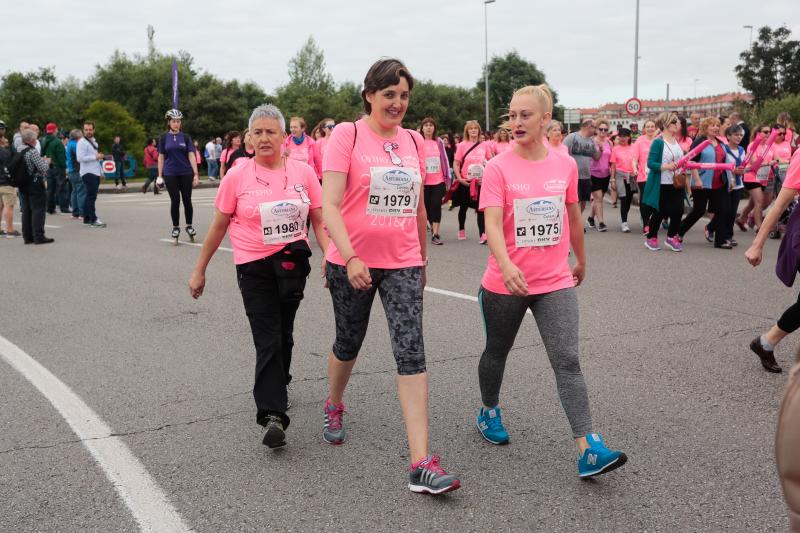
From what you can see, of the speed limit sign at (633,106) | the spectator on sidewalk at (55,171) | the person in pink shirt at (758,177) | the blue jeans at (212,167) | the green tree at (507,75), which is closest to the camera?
the person in pink shirt at (758,177)

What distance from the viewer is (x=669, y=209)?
11.1 meters

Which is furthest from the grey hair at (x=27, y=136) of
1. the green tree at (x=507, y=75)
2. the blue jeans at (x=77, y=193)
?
the green tree at (x=507, y=75)

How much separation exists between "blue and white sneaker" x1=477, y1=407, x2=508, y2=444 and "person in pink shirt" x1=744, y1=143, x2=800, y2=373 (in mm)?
2055

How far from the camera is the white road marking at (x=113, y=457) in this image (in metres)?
3.35

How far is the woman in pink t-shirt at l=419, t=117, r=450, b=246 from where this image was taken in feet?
38.6

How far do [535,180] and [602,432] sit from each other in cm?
144

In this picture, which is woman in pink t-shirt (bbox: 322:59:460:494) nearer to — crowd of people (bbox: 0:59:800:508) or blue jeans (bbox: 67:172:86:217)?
crowd of people (bbox: 0:59:800:508)

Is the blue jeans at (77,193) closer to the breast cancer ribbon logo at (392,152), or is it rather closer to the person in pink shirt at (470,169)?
the person in pink shirt at (470,169)

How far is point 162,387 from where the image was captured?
5.16 meters

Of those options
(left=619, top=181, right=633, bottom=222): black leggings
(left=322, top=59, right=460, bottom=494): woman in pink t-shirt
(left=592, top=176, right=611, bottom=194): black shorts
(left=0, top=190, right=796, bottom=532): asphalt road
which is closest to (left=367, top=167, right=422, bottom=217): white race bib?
(left=322, top=59, right=460, bottom=494): woman in pink t-shirt

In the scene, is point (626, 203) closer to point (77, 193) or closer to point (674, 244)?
point (674, 244)

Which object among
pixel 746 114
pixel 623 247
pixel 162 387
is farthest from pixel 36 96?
pixel 162 387

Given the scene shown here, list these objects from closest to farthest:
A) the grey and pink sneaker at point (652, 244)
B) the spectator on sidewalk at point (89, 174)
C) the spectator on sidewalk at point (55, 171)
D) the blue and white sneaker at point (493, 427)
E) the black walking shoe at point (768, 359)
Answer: the blue and white sneaker at point (493, 427) < the black walking shoe at point (768, 359) < the grey and pink sneaker at point (652, 244) < the spectator on sidewalk at point (89, 174) < the spectator on sidewalk at point (55, 171)

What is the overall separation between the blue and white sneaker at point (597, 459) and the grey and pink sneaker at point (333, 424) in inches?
50.4
